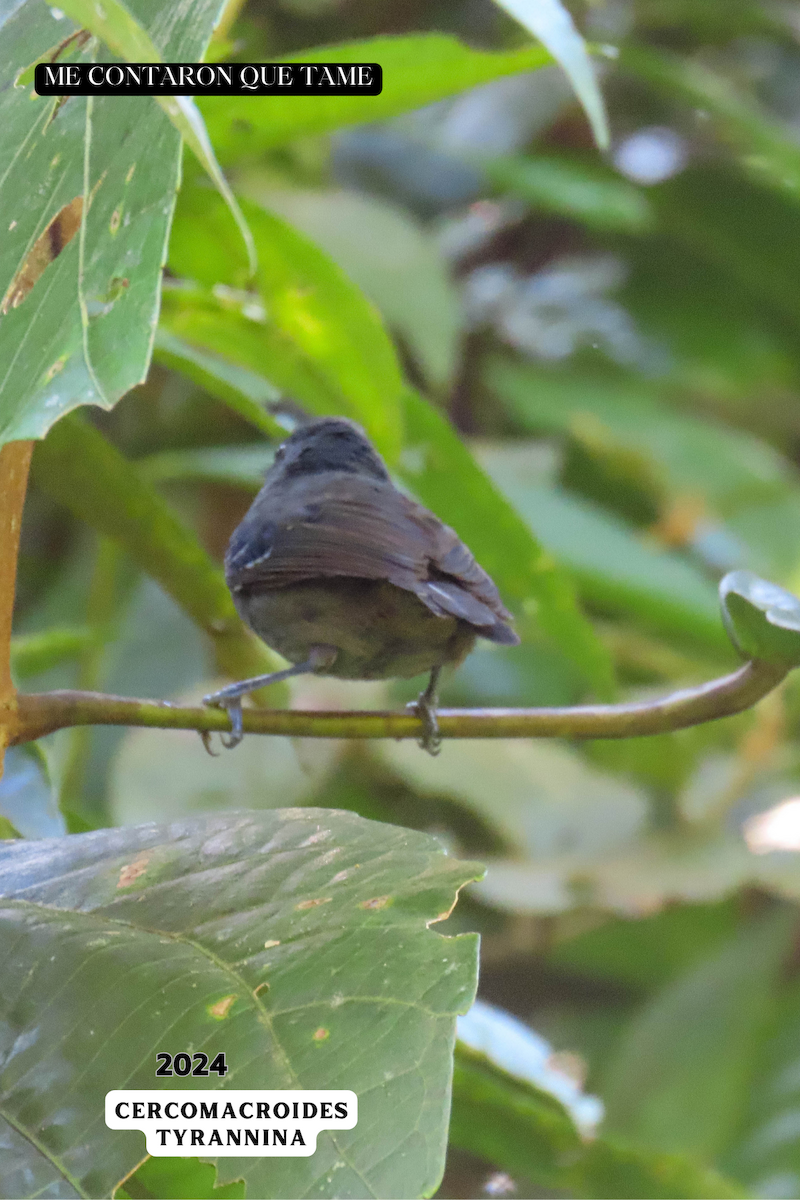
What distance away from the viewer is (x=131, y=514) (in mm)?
793

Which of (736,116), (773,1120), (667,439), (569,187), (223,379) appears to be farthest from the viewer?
(667,439)

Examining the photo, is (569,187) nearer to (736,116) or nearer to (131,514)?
(736,116)

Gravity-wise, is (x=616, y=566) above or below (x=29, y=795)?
below

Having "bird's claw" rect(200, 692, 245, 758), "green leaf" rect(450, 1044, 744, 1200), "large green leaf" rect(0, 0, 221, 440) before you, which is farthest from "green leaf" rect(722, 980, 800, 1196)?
"large green leaf" rect(0, 0, 221, 440)

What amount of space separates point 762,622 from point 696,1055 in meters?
1.11

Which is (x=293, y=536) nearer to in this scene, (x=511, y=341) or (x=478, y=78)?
(x=478, y=78)

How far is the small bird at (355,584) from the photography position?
581mm

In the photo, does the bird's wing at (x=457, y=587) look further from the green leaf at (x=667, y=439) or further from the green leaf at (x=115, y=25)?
the green leaf at (x=667, y=439)

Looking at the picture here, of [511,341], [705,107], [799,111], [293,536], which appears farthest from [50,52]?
[799,111]

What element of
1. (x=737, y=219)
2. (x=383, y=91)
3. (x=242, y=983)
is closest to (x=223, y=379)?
(x=383, y=91)

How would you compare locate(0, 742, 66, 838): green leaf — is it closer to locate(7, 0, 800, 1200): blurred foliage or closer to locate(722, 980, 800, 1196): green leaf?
locate(7, 0, 800, 1200): blurred foliage

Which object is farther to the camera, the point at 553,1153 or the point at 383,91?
the point at 553,1153

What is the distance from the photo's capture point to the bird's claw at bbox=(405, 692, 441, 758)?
1.73ft

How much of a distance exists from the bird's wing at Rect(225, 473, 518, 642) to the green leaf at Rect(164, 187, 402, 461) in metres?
0.21
